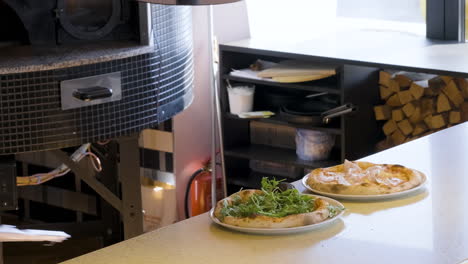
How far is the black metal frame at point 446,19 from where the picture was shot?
431 centimetres

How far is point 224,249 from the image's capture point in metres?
1.95

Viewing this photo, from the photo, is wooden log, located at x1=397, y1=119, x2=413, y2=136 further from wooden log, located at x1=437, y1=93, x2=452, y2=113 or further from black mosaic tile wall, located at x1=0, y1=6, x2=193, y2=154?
black mosaic tile wall, located at x1=0, y1=6, x2=193, y2=154

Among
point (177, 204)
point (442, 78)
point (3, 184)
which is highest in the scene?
point (442, 78)

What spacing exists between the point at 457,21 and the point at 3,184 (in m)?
2.30

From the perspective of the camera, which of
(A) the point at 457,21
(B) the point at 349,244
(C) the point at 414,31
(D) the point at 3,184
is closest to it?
(B) the point at 349,244

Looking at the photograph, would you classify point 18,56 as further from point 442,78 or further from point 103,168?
point 442,78

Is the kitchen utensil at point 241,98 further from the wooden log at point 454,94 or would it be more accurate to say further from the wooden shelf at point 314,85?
the wooden log at point 454,94

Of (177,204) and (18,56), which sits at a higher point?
(18,56)

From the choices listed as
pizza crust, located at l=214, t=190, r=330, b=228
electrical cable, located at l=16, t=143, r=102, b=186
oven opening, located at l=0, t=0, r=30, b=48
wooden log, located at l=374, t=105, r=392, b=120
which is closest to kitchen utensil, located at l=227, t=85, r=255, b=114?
wooden log, located at l=374, t=105, r=392, b=120

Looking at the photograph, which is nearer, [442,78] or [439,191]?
[439,191]

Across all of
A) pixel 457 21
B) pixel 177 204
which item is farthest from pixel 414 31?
pixel 177 204

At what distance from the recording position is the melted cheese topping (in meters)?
2.27

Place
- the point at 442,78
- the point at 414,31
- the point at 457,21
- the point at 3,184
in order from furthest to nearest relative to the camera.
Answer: the point at 414,31
the point at 457,21
the point at 442,78
the point at 3,184

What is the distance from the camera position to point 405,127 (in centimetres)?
411
